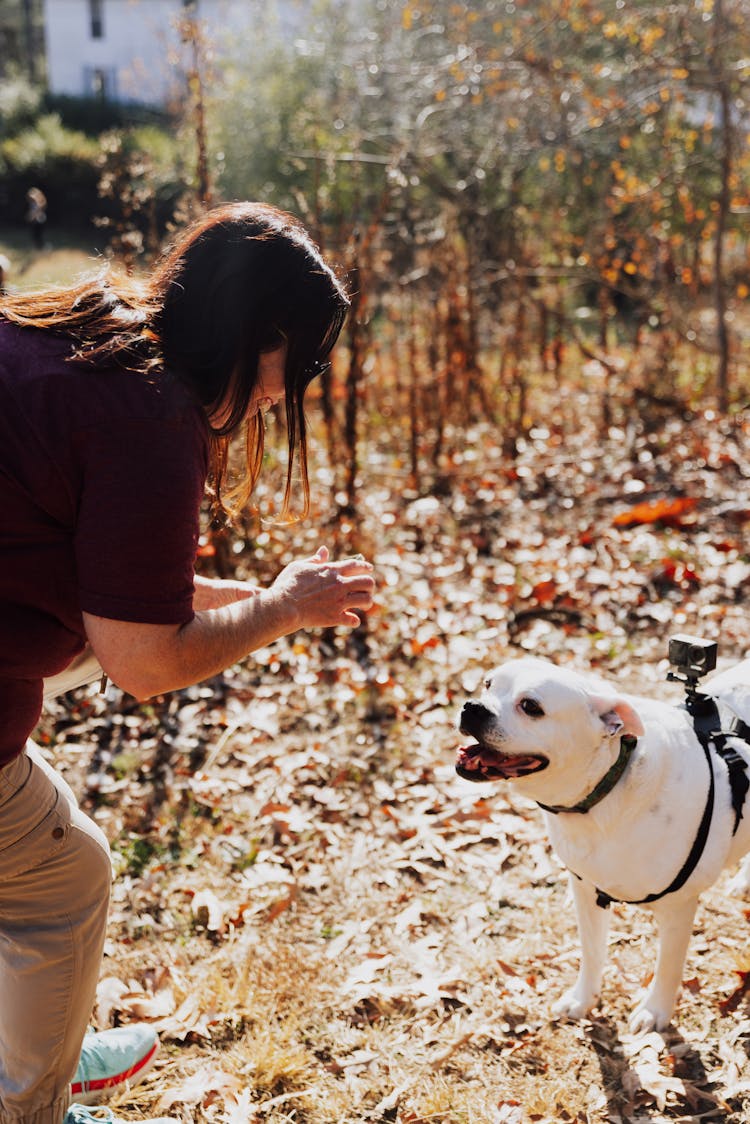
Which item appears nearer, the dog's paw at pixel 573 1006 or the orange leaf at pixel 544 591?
the dog's paw at pixel 573 1006

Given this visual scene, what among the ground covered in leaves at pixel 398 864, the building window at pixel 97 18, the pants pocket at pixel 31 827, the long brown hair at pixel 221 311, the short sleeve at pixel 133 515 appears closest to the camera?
the short sleeve at pixel 133 515

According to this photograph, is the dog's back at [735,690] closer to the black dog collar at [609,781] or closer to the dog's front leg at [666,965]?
the black dog collar at [609,781]

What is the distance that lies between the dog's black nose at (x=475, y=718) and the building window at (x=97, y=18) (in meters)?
39.1

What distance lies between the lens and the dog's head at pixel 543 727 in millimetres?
2420

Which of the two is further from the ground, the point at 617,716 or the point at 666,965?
the point at 617,716

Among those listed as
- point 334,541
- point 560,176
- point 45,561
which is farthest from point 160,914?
point 560,176

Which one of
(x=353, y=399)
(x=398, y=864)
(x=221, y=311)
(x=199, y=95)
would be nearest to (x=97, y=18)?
Result: (x=199, y=95)

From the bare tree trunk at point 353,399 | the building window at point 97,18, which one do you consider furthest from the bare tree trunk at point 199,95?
the building window at point 97,18

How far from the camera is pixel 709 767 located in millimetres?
2645

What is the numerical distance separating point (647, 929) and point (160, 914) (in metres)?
1.66

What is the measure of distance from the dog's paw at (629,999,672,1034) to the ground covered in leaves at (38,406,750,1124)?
4 centimetres

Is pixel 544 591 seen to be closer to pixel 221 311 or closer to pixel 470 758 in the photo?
pixel 470 758

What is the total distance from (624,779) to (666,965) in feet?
2.04

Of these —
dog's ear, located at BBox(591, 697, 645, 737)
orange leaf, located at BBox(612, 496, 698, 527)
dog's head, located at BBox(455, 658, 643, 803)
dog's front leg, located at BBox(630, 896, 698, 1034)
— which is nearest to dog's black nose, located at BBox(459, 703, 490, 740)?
dog's head, located at BBox(455, 658, 643, 803)
